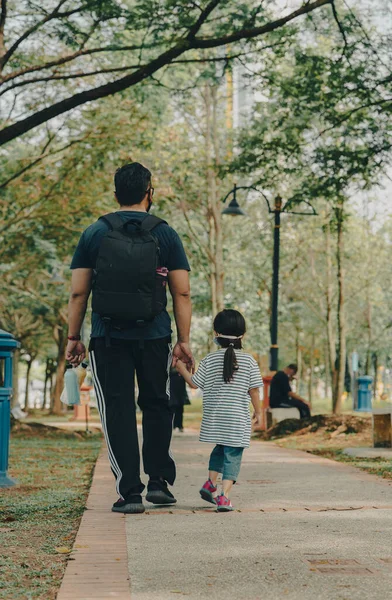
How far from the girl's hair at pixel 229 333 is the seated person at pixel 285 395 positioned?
43.5 ft

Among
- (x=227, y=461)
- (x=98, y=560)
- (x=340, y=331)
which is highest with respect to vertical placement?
(x=340, y=331)

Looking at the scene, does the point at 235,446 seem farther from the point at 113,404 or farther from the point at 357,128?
the point at 357,128

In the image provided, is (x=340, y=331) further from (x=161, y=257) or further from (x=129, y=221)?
(x=129, y=221)

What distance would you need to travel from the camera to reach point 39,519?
6543 mm

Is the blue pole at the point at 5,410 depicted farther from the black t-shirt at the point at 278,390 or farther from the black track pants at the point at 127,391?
the black t-shirt at the point at 278,390

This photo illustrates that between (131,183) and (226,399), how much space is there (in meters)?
1.66

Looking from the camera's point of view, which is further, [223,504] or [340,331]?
[340,331]

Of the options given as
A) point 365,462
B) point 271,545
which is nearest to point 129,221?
point 271,545

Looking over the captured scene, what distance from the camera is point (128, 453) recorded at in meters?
6.50

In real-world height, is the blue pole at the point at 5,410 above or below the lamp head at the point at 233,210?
below

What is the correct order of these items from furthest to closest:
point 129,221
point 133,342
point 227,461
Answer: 1. point 227,461
2. point 133,342
3. point 129,221

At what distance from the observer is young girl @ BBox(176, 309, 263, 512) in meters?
7.12

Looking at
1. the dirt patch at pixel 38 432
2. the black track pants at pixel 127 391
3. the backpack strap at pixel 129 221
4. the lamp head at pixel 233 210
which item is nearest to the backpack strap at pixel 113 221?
the backpack strap at pixel 129 221

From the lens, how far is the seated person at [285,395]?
2053cm
